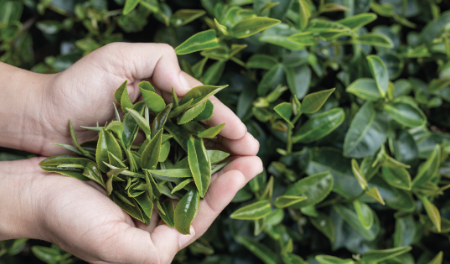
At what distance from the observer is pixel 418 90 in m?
1.10

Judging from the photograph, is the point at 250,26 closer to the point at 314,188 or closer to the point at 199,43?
the point at 199,43

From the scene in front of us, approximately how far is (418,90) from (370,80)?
0.28 m

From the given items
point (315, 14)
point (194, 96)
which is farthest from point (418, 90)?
point (194, 96)

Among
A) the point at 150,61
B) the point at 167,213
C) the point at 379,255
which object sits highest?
the point at 150,61

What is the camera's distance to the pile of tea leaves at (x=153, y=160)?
740 mm

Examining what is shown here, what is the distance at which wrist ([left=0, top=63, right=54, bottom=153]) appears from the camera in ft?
3.16

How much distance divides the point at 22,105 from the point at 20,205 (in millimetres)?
329

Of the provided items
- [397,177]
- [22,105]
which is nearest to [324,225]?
[397,177]

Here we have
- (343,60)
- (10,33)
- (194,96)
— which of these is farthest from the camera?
(10,33)

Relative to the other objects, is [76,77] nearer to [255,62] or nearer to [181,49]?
[181,49]

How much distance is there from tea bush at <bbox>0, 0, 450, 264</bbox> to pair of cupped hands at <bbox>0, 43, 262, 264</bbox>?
0.11 m

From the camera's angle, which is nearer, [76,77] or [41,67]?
[76,77]

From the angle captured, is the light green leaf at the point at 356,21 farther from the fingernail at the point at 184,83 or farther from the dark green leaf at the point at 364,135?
the fingernail at the point at 184,83

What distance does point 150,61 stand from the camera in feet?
2.82
